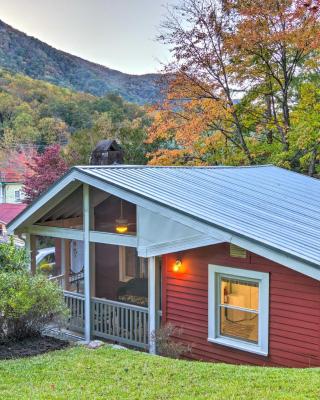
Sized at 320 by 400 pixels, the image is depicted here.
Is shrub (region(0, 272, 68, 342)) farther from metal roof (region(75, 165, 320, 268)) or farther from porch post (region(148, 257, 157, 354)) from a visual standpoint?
metal roof (region(75, 165, 320, 268))

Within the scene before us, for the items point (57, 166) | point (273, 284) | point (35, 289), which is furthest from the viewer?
point (57, 166)

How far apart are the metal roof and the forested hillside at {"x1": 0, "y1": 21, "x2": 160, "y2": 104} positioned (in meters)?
54.6

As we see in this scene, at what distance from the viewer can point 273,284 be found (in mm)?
7203

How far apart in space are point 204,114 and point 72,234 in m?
13.6

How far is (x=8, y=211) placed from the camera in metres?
33.2

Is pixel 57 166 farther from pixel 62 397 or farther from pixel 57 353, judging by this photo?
pixel 62 397

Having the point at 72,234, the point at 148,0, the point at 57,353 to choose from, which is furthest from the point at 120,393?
the point at 148,0

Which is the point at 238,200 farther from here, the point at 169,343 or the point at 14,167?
the point at 14,167

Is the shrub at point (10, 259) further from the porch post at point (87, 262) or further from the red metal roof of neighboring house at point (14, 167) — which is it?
the red metal roof of neighboring house at point (14, 167)

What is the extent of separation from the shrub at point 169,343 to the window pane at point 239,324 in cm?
83

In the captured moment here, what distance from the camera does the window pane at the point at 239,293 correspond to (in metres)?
7.60

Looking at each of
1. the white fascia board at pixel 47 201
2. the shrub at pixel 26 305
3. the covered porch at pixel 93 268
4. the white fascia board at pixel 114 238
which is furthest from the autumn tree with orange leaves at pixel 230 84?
the shrub at pixel 26 305

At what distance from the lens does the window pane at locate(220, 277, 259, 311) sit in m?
7.60

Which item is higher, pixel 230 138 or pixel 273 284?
pixel 230 138
